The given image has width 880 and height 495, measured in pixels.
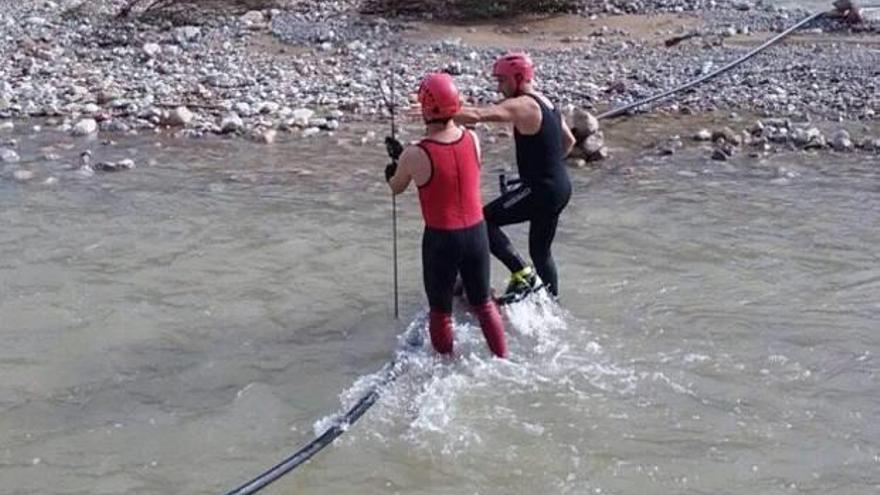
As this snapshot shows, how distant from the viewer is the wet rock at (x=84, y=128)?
15016 millimetres

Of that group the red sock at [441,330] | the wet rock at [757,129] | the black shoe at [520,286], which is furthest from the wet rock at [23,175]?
the wet rock at [757,129]

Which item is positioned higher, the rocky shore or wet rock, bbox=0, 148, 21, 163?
the rocky shore

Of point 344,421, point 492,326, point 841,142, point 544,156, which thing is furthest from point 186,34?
point 344,421

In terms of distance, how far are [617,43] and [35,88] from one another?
29.4 ft

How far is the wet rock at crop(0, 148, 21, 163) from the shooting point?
1390cm

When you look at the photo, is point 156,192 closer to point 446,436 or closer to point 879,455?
point 446,436

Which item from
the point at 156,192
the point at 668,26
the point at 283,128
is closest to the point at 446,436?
the point at 156,192

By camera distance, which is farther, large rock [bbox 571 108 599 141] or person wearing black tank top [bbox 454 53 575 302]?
large rock [bbox 571 108 599 141]

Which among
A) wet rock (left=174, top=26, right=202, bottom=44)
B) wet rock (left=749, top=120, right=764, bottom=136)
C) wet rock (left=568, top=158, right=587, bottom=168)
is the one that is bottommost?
wet rock (left=568, top=158, right=587, bottom=168)

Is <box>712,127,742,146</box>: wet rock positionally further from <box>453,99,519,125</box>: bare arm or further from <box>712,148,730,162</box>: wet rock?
<box>453,99,519,125</box>: bare arm

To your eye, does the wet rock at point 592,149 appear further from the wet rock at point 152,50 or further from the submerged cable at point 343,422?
the wet rock at point 152,50

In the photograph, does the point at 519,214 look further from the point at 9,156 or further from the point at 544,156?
the point at 9,156

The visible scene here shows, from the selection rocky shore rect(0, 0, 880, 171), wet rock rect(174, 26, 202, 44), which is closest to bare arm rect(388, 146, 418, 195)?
rocky shore rect(0, 0, 880, 171)

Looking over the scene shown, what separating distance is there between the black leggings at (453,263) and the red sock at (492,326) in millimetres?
95
